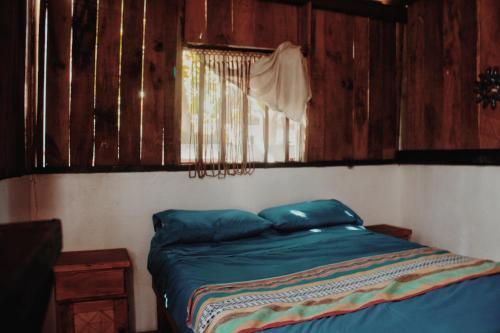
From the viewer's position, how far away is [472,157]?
128 inches

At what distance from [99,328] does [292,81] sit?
2358mm

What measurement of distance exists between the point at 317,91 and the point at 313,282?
2.10 m

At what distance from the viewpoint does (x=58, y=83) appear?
286cm

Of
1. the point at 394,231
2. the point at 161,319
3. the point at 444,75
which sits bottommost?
the point at 161,319

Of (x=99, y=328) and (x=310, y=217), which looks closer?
(x=99, y=328)

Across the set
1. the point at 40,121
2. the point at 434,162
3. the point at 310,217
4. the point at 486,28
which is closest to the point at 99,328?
the point at 40,121

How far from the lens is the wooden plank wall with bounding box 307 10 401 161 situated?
12.1 ft

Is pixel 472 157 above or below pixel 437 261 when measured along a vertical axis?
above

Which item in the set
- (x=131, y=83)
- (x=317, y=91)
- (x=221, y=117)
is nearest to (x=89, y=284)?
(x=131, y=83)

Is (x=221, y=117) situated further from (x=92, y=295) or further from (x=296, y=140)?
(x=92, y=295)

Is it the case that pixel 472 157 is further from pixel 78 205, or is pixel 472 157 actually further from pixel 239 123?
Answer: pixel 78 205

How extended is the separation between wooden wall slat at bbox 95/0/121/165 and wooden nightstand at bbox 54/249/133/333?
81cm

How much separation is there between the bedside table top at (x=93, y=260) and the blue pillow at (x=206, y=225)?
30 cm

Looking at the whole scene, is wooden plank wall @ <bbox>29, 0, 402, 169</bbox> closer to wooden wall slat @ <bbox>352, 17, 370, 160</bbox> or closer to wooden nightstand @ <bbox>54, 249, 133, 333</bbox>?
wooden wall slat @ <bbox>352, 17, 370, 160</bbox>
